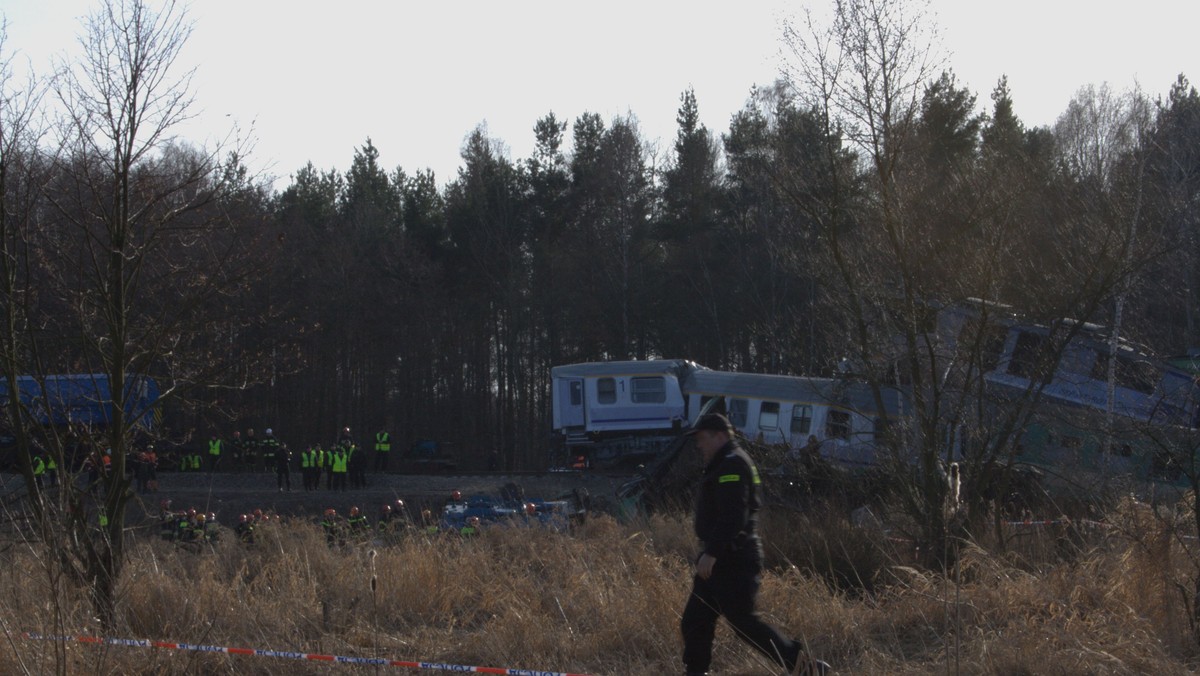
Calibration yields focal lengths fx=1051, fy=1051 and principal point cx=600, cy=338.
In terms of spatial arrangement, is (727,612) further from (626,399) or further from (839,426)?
(626,399)

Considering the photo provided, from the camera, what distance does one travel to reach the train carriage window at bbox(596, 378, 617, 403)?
3119 centimetres

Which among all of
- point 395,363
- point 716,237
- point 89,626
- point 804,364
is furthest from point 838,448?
point 395,363

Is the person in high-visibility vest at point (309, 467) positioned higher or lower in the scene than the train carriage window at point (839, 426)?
lower

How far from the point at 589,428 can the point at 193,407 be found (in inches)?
942

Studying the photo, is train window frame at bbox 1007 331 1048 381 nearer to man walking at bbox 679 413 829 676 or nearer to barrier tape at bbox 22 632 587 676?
man walking at bbox 679 413 829 676

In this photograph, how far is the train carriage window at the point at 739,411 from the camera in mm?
26953

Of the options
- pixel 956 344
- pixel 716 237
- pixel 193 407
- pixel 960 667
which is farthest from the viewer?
pixel 716 237

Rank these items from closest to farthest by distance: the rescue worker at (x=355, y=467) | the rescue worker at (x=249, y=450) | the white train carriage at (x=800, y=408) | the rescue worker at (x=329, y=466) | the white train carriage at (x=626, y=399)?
the white train carriage at (x=800, y=408) < the rescue worker at (x=329, y=466) < the rescue worker at (x=355, y=467) < the rescue worker at (x=249, y=450) < the white train carriage at (x=626, y=399)

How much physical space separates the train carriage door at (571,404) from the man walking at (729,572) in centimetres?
2651

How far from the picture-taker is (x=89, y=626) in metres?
5.78

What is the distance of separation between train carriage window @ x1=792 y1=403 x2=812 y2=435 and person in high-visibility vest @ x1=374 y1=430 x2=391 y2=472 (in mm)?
12198

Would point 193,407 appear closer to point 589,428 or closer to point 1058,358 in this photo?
point 1058,358

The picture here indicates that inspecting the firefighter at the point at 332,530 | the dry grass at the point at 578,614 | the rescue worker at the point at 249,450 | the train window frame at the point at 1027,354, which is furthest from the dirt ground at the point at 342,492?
the dry grass at the point at 578,614

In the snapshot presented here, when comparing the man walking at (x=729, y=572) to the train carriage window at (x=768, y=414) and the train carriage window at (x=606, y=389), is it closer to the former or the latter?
the train carriage window at (x=768, y=414)
